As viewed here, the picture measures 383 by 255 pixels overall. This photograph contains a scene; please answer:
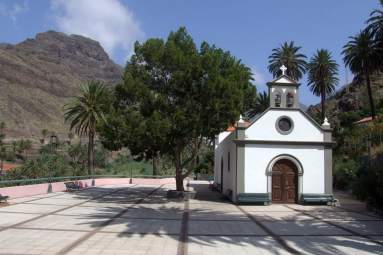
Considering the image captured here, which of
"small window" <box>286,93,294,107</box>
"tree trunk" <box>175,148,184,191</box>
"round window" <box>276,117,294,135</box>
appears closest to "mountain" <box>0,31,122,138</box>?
"tree trunk" <box>175,148,184,191</box>

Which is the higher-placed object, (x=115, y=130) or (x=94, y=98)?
(x=94, y=98)

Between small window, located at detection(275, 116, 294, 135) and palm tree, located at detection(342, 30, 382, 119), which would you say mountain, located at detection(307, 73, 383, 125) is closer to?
palm tree, located at detection(342, 30, 382, 119)

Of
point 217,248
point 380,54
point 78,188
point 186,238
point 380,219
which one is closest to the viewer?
point 217,248

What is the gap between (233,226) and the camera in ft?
57.8

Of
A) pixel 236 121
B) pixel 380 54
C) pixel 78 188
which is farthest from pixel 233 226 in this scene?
pixel 380 54

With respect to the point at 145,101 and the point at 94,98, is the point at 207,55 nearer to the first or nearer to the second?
the point at 145,101

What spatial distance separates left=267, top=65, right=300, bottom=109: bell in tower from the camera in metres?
28.4

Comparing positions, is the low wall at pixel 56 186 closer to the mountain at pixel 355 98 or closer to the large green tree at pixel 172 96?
the large green tree at pixel 172 96

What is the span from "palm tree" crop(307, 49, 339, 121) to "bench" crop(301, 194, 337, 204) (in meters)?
34.7

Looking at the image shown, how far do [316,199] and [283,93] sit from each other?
6529 mm

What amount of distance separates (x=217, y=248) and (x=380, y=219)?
1106 centimetres

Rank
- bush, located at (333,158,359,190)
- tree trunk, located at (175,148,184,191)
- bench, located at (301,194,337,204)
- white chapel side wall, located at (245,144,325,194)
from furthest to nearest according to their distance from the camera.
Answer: bush, located at (333,158,359,190) → tree trunk, located at (175,148,184,191) → white chapel side wall, located at (245,144,325,194) → bench, located at (301,194,337,204)

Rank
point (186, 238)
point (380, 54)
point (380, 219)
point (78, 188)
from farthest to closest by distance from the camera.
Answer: point (380, 54)
point (78, 188)
point (380, 219)
point (186, 238)

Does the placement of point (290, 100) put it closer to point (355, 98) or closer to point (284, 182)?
point (284, 182)
